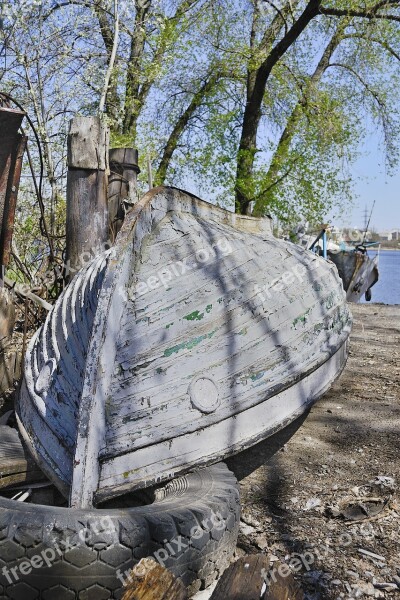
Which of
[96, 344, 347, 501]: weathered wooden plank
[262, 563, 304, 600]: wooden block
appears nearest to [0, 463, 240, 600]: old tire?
[96, 344, 347, 501]: weathered wooden plank

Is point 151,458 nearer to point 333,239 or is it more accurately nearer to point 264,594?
point 264,594

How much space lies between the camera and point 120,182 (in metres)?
5.79

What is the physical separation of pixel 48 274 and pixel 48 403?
10.3ft

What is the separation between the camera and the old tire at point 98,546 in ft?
6.85

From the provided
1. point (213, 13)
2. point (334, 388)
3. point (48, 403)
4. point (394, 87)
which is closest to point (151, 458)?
point (48, 403)

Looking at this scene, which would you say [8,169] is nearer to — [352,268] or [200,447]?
[200,447]

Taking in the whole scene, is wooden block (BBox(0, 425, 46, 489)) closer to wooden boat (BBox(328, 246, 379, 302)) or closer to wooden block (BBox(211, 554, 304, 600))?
wooden block (BBox(211, 554, 304, 600))

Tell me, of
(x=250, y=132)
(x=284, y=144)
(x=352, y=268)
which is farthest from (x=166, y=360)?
(x=284, y=144)

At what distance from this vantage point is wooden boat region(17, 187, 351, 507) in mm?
2709

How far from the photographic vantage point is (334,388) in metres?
5.30

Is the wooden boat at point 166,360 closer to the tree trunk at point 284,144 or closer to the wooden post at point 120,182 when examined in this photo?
the wooden post at point 120,182

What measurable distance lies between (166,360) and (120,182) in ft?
10.7

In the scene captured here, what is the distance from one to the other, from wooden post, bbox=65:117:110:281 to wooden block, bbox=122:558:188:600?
3892 millimetres

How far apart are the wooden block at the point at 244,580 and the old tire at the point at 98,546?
15.4 inches
